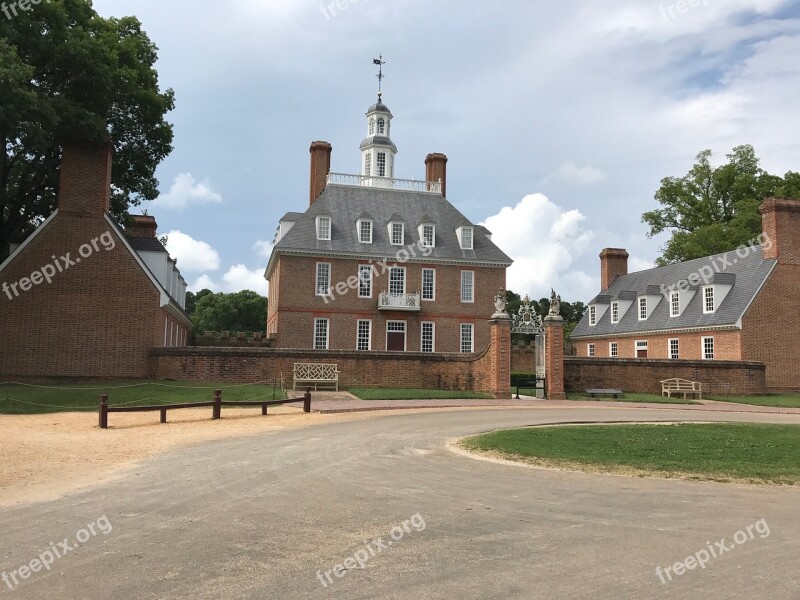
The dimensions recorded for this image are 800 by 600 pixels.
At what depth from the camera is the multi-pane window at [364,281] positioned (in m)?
39.1

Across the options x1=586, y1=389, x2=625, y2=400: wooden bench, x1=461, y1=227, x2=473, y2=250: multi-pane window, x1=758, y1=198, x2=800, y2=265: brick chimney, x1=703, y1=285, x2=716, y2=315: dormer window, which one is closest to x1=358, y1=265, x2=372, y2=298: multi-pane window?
x1=461, y1=227, x2=473, y2=250: multi-pane window

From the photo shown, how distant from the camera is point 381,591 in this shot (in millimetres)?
4992

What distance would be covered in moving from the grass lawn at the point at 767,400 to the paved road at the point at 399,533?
21936mm

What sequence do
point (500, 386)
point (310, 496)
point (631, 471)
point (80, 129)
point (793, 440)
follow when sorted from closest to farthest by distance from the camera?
1. point (310, 496)
2. point (631, 471)
3. point (793, 440)
4. point (80, 129)
5. point (500, 386)

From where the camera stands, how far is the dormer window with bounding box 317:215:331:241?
39375 mm

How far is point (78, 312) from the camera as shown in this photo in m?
25.7

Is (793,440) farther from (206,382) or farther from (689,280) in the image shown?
(689,280)

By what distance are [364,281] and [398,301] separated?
2447 millimetres

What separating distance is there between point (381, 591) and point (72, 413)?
16817 mm

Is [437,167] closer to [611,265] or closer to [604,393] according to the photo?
[611,265]

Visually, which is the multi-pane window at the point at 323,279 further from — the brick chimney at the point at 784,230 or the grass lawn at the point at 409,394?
the brick chimney at the point at 784,230

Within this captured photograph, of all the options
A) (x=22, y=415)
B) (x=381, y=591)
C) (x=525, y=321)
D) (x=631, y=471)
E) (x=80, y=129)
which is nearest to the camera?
(x=381, y=591)

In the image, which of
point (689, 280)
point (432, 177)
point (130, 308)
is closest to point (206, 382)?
point (130, 308)

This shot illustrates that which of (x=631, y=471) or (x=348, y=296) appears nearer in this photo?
(x=631, y=471)
